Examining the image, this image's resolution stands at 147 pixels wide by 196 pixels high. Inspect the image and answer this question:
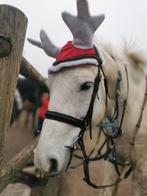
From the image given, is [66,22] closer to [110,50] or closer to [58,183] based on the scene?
[110,50]

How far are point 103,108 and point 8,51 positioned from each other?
1125mm

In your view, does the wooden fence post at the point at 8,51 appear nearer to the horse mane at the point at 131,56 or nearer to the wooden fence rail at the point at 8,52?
the wooden fence rail at the point at 8,52

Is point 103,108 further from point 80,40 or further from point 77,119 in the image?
point 80,40

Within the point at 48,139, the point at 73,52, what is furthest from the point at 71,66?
the point at 48,139

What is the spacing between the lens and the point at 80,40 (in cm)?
242

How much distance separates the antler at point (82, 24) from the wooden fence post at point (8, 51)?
72 centimetres

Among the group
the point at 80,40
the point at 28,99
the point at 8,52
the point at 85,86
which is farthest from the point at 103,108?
the point at 28,99

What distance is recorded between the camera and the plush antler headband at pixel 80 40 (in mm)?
2354

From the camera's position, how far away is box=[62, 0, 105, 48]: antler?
7.70ft

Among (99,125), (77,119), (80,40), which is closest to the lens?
(77,119)

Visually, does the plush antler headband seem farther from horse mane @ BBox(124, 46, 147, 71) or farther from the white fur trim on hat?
horse mane @ BBox(124, 46, 147, 71)

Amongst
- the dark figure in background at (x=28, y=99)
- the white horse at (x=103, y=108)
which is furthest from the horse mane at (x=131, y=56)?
the dark figure in background at (x=28, y=99)

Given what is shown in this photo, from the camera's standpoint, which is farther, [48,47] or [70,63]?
[48,47]

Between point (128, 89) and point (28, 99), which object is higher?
point (128, 89)
